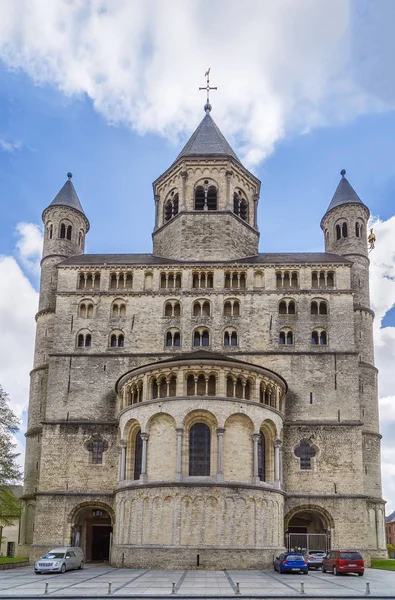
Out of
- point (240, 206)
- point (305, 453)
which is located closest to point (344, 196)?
point (240, 206)

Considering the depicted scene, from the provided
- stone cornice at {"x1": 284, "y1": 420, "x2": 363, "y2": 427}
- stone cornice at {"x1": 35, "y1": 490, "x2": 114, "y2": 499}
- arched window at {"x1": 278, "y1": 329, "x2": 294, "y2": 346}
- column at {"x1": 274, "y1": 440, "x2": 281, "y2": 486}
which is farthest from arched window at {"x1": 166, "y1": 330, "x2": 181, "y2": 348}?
stone cornice at {"x1": 35, "y1": 490, "x2": 114, "y2": 499}

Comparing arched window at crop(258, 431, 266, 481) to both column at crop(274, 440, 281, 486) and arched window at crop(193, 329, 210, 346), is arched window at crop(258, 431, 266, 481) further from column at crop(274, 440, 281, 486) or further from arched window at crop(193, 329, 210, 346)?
arched window at crop(193, 329, 210, 346)

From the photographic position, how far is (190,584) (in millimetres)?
29828

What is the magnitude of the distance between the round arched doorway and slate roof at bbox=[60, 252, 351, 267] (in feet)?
63.7

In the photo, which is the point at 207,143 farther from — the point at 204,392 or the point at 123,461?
the point at 123,461

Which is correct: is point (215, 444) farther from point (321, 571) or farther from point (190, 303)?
point (190, 303)

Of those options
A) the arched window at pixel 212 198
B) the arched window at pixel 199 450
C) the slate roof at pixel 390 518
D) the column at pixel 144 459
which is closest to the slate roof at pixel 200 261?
the arched window at pixel 212 198

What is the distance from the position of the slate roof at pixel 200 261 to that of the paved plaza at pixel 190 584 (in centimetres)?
2394

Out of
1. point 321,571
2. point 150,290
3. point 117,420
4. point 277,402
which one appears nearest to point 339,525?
point 321,571

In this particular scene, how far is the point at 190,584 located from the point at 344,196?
129ft

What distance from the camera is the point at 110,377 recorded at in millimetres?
49781

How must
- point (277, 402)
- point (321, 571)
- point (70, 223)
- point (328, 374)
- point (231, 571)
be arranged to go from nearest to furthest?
point (231, 571) < point (321, 571) < point (277, 402) < point (328, 374) < point (70, 223)

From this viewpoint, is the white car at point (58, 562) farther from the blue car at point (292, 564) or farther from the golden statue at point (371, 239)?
the golden statue at point (371, 239)

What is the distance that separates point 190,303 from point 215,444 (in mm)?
14286
